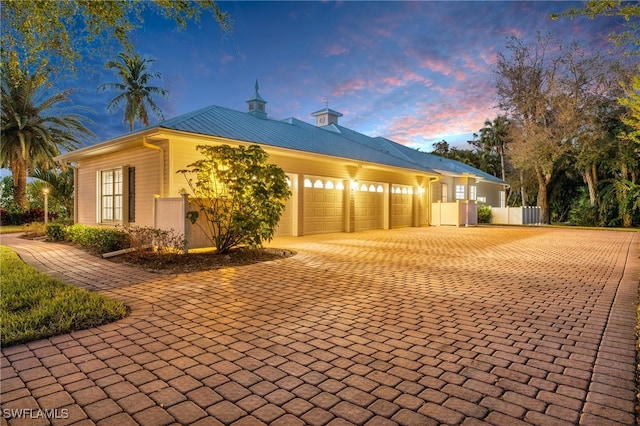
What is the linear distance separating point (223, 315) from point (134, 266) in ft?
12.4

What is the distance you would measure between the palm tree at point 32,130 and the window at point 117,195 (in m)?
8.25

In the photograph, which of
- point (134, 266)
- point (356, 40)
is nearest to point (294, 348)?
point (134, 266)

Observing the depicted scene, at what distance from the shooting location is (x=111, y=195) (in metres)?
11.7

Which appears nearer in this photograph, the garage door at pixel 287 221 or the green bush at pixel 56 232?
the green bush at pixel 56 232

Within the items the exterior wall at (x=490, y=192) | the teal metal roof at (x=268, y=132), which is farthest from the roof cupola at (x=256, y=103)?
the exterior wall at (x=490, y=192)

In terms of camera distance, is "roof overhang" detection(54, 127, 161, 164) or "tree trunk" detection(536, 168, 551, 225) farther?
"tree trunk" detection(536, 168, 551, 225)

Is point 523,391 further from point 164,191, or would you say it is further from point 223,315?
point 164,191

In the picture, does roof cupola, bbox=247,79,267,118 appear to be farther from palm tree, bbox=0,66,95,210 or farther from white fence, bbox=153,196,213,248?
white fence, bbox=153,196,213,248

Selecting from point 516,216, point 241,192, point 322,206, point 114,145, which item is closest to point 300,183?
point 322,206

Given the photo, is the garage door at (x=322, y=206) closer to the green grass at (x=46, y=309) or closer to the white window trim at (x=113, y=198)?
the white window trim at (x=113, y=198)

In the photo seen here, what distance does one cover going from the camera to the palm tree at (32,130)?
1711 centimetres

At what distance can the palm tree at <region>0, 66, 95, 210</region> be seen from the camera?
17.1 m

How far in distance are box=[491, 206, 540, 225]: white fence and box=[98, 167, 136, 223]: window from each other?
69.9ft

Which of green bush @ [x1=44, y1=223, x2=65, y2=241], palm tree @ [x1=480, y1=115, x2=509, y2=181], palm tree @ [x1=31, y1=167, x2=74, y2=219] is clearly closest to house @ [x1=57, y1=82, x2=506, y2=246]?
green bush @ [x1=44, y1=223, x2=65, y2=241]
